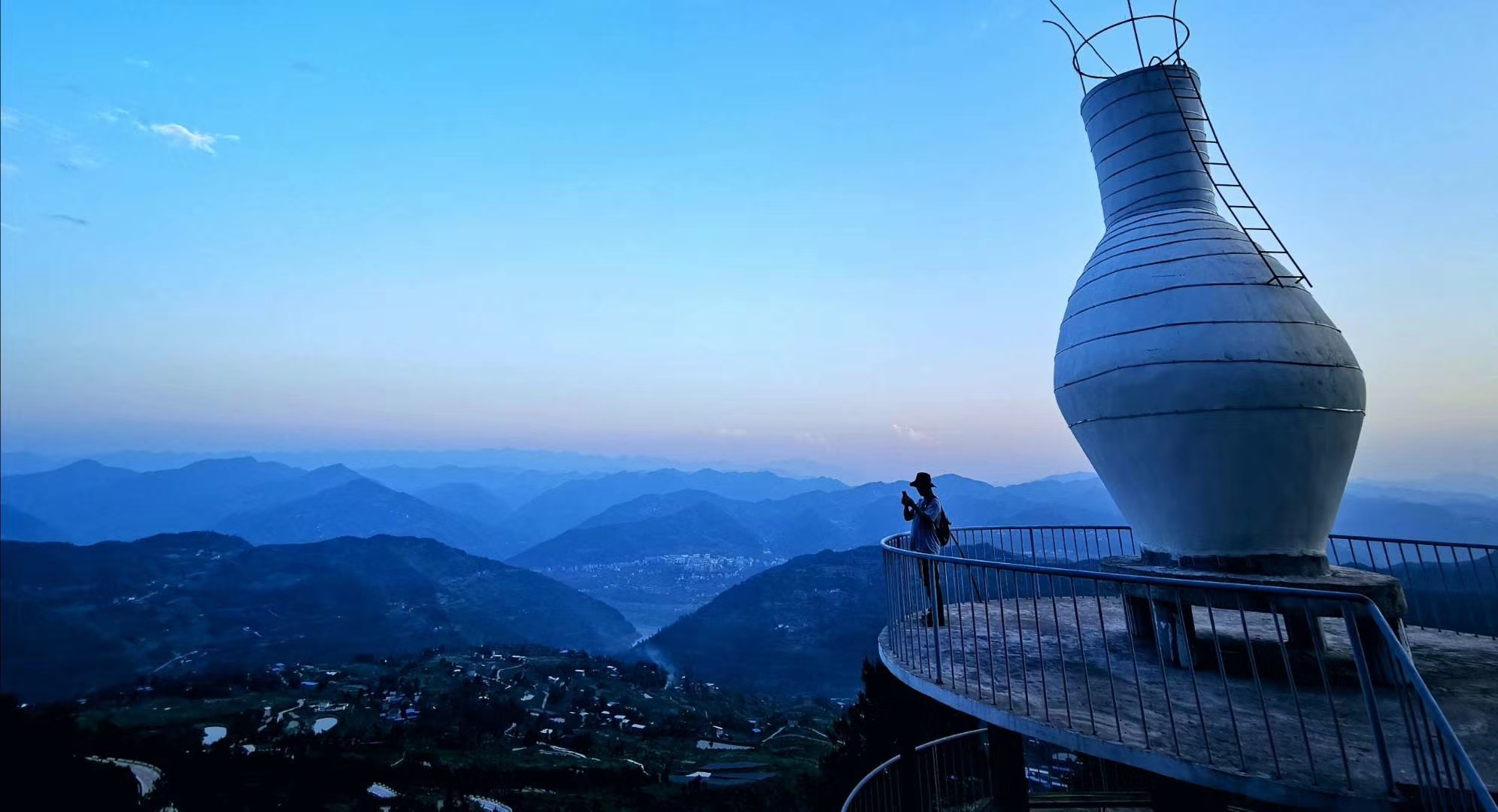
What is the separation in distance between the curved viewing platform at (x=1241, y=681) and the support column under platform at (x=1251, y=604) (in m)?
0.03

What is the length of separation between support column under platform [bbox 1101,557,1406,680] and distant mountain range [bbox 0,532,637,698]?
5197 inches

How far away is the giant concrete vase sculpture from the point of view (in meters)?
7.32

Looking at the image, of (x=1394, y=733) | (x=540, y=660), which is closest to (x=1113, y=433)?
(x=1394, y=733)

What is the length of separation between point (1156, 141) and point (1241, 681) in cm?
693

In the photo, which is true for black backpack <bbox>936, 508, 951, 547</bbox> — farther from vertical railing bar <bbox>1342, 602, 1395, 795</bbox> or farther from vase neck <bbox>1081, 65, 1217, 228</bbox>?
vertical railing bar <bbox>1342, 602, 1395, 795</bbox>

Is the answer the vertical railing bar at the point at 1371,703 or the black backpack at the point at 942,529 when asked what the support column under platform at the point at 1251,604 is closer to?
the vertical railing bar at the point at 1371,703

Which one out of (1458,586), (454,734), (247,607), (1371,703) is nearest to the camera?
(1371,703)

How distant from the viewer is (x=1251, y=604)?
256 inches

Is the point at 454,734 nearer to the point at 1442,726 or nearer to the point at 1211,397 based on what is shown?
the point at 1211,397

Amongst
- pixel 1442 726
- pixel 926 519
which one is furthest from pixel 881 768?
pixel 1442 726

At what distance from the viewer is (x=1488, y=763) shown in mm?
4840

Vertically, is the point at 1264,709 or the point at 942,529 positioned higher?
the point at 942,529

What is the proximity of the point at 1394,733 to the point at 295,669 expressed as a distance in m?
119

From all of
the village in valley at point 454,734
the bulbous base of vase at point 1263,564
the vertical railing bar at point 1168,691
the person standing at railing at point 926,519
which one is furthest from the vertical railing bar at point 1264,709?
the village in valley at point 454,734
